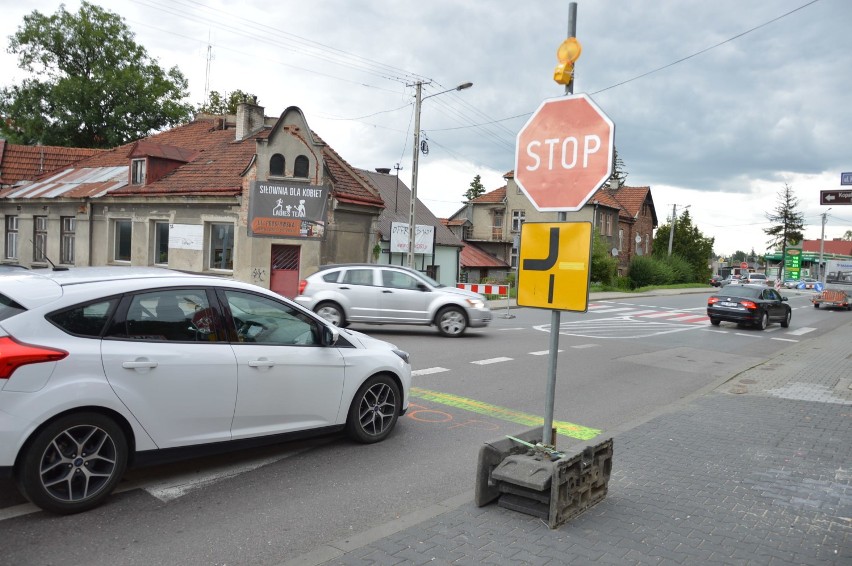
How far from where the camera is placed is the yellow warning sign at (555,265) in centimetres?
445

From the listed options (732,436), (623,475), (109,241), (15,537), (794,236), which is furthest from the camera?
(794,236)

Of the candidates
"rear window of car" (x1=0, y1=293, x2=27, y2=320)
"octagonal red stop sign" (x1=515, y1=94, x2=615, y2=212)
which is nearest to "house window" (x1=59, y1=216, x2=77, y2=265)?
"rear window of car" (x1=0, y1=293, x2=27, y2=320)

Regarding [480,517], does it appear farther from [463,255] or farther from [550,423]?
[463,255]

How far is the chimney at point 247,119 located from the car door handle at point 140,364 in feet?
81.5

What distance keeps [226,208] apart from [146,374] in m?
20.8

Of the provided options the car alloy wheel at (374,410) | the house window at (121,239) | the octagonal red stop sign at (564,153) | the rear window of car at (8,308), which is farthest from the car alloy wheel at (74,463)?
the house window at (121,239)

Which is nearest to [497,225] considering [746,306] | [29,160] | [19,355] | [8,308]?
[29,160]

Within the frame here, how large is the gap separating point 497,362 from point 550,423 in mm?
7180

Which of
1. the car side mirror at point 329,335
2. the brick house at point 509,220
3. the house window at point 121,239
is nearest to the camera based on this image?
the car side mirror at point 329,335

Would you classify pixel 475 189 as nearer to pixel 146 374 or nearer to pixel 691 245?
pixel 691 245

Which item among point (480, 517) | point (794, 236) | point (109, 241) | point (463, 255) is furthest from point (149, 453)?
point (794, 236)

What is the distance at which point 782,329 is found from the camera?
23688 millimetres

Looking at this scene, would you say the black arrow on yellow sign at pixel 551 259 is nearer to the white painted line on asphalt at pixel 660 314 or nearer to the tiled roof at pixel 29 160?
the white painted line on asphalt at pixel 660 314

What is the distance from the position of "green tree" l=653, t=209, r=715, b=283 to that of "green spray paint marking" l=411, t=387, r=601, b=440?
63353mm
